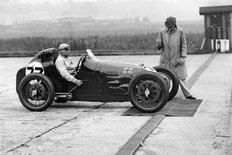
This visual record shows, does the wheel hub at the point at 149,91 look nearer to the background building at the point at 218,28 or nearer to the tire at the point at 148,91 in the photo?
the tire at the point at 148,91

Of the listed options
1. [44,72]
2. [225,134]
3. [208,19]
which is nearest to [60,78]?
[44,72]

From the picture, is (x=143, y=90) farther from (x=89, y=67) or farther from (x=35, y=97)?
(x=35, y=97)

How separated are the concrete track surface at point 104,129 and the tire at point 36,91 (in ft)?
0.66

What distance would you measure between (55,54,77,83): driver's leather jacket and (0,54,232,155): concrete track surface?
66 cm

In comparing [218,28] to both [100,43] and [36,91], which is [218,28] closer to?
[100,43]

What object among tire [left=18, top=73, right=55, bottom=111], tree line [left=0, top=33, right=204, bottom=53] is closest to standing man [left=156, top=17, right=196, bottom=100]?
tire [left=18, top=73, right=55, bottom=111]

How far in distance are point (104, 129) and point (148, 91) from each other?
1.78 metres

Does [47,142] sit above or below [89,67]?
below

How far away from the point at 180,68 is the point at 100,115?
2579 mm

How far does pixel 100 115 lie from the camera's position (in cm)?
1028

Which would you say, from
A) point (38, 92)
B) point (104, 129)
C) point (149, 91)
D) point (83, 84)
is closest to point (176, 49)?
point (149, 91)

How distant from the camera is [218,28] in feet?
90.0

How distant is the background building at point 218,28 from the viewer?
26.8 meters

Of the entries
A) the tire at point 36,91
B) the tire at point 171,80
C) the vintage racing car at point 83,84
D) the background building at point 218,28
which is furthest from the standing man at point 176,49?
the background building at point 218,28
